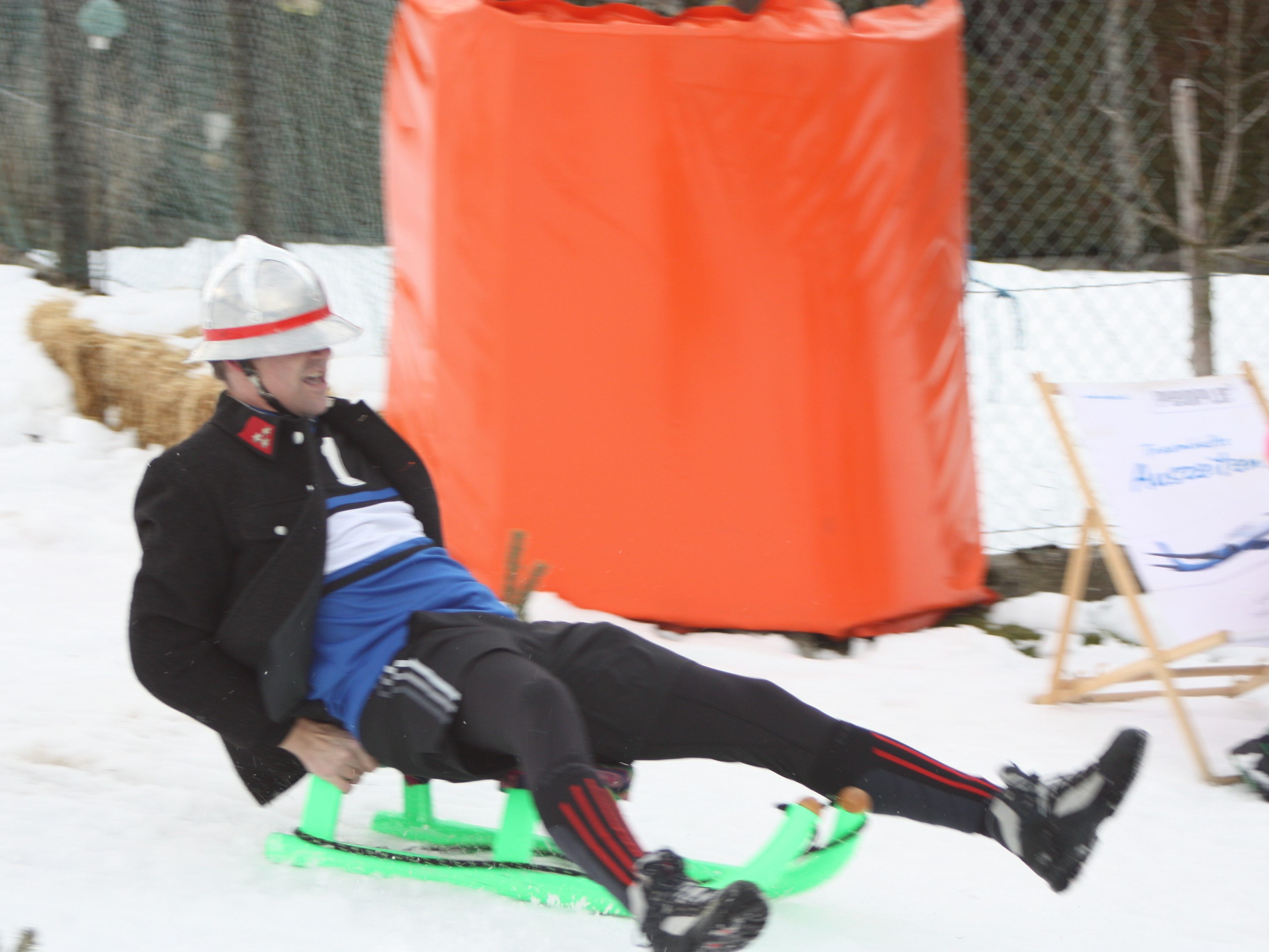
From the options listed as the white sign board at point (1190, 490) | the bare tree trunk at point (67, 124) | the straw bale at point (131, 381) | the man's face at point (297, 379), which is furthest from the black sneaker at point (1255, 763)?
the bare tree trunk at point (67, 124)

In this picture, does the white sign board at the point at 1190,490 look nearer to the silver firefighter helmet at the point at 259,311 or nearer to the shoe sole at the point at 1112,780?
the shoe sole at the point at 1112,780

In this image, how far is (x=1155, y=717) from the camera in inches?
136

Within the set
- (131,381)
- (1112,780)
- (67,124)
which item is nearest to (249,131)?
(131,381)

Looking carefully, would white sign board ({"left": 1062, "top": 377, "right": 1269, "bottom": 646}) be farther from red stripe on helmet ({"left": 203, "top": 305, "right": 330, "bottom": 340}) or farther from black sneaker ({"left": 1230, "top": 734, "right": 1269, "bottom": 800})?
red stripe on helmet ({"left": 203, "top": 305, "right": 330, "bottom": 340})

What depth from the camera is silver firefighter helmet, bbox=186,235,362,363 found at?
213cm

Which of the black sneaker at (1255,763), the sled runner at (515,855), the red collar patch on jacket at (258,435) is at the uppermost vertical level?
the red collar patch on jacket at (258,435)

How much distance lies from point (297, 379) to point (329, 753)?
0.67 m

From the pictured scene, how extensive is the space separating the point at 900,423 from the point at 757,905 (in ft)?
8.34

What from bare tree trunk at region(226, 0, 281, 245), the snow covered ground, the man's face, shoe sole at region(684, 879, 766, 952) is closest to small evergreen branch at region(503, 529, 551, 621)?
the snow covered ground

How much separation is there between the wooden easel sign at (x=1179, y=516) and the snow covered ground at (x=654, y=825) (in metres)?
0.19

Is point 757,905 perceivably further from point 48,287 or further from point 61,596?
point 48,287

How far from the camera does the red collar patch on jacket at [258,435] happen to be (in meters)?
2.14

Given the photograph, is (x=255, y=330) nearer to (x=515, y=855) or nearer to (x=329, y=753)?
(x=329, y=753)

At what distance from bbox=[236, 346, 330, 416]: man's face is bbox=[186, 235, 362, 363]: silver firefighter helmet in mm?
24
